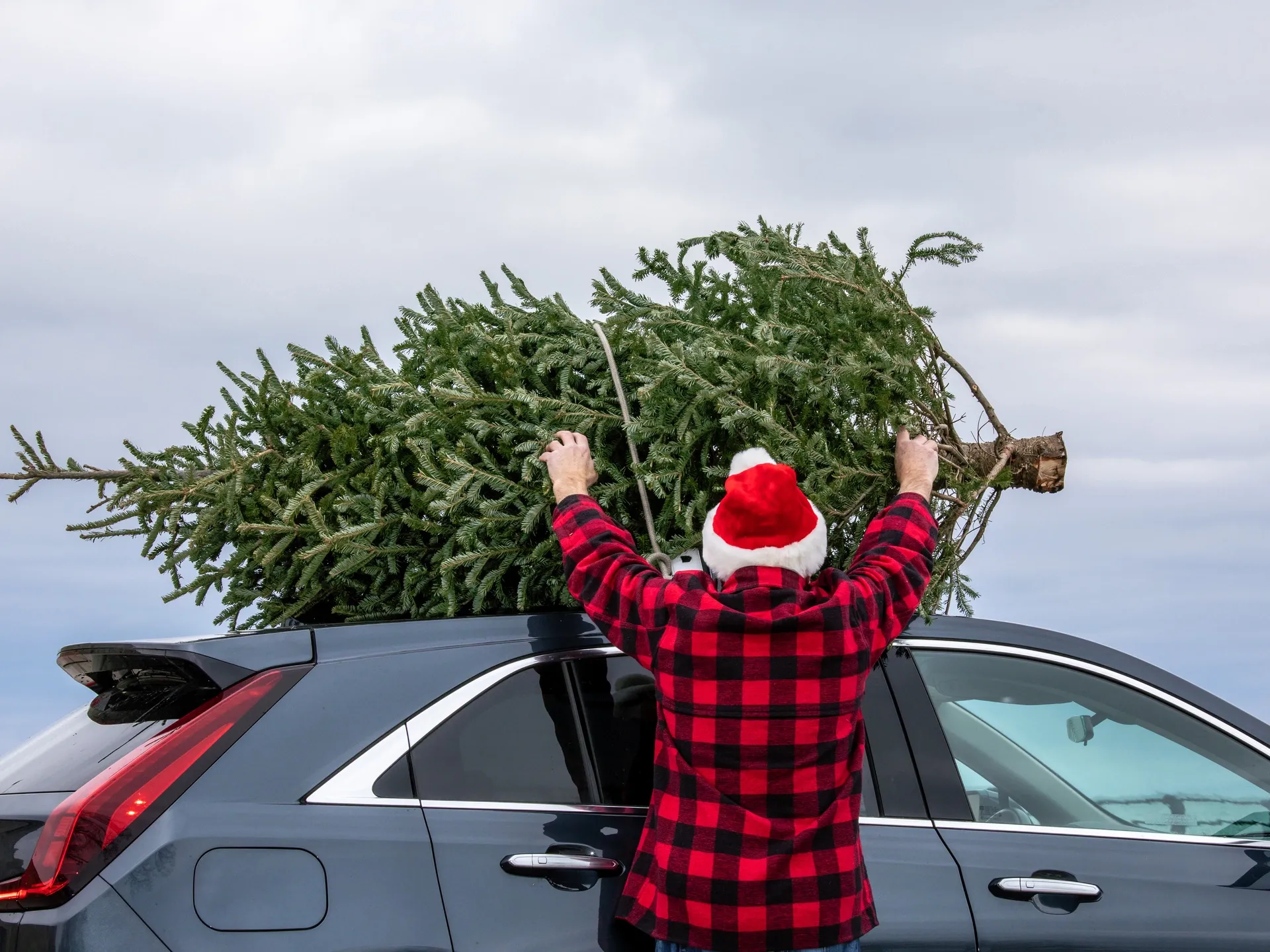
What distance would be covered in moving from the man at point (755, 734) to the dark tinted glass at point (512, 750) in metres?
0.31

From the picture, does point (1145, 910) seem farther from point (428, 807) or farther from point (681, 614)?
point (428, 807)

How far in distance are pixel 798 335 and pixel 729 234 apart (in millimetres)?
775

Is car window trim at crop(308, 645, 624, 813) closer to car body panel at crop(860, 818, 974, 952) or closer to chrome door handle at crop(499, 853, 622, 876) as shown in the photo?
chrome door handle at crop(499, 853, 622, 876)

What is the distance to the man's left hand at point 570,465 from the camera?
3.40m

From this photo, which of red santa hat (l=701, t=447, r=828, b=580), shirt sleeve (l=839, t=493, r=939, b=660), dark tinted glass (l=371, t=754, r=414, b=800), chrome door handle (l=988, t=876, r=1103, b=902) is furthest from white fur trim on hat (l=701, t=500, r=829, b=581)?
chrome door handle (l=988, t=876, r=1103, b=902)

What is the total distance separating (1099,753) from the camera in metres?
3.81

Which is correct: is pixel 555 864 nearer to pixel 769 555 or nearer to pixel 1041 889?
pixel 769 555

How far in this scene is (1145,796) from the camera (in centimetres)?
374

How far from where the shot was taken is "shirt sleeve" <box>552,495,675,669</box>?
2.97m

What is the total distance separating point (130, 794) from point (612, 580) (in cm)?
131

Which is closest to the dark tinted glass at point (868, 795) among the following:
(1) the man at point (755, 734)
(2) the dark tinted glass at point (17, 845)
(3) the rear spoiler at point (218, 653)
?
(1) the man at point (755, 734)

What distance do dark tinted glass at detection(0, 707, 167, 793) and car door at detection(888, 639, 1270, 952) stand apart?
2.18 metres

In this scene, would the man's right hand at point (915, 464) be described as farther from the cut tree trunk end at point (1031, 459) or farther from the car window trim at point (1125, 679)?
the car window trim at point (1125, 679)

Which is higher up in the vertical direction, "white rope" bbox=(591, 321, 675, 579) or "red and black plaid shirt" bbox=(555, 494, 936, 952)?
"white rope" bbox=(591, 321, 675, 579)
